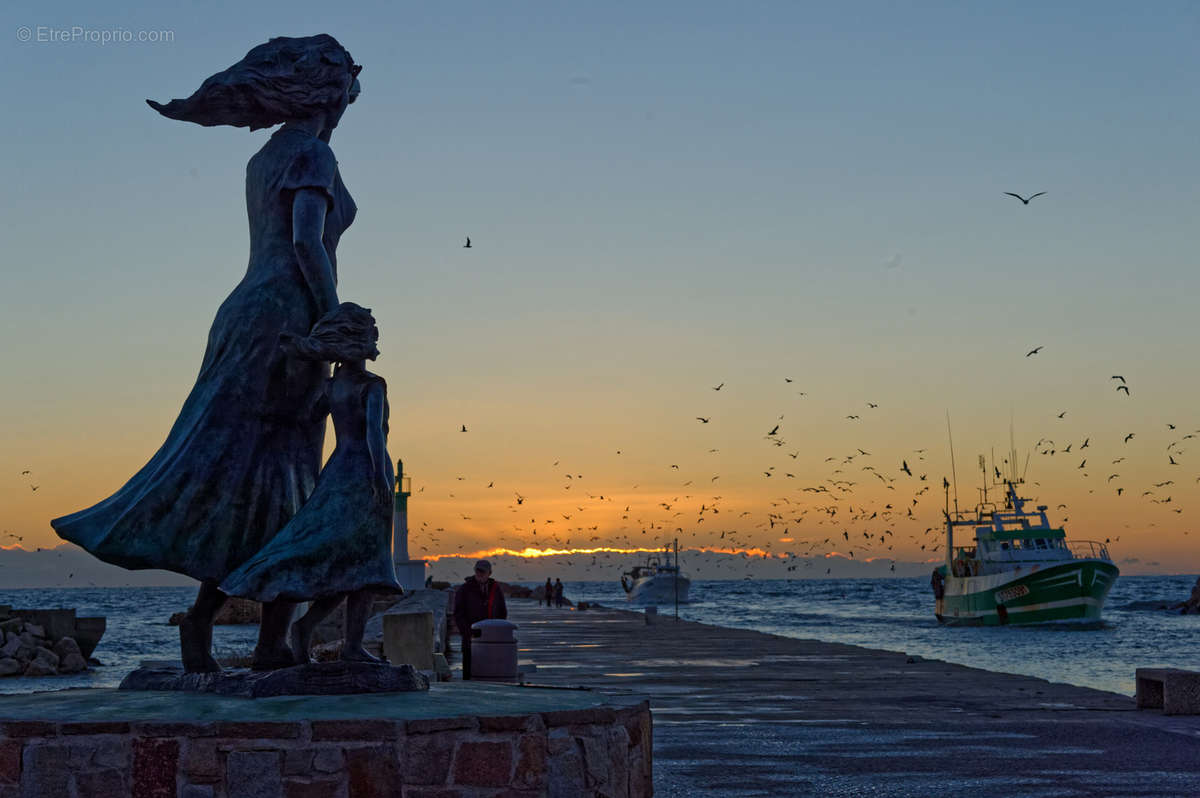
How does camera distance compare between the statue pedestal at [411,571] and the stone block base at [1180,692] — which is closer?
the stone block base at [1180,692]

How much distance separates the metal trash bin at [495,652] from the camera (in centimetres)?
1126

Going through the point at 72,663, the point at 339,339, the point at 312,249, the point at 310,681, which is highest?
the point at 312,249

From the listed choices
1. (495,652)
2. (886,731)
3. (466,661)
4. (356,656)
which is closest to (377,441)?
(356,656)

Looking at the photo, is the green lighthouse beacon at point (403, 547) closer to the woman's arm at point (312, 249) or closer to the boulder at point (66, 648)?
the boulder at point (66, 648)

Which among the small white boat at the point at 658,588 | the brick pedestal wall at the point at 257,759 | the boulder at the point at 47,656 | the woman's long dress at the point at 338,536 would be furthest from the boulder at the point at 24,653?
the small white boat at the point at 658,588

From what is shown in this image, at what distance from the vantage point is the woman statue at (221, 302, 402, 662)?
6.00 m

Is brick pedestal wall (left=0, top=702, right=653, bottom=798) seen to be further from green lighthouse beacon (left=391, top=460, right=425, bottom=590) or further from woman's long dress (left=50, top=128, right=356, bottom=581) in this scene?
green lighthouse beacon (left=391, top=460, right=425, bottom=590)

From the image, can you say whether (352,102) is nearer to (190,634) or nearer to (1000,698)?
(190,634)

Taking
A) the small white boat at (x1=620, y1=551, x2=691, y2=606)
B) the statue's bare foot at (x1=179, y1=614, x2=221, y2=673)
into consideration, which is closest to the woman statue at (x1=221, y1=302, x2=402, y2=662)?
the statue's bare foot at (x1=179, y1=614, x2=221, y2=673)

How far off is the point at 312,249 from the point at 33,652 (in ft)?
103

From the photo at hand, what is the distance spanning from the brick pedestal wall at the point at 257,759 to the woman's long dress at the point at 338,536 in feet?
3.00

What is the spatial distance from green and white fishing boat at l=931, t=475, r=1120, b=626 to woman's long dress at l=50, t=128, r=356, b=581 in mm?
56105

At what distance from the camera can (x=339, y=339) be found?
251 inches

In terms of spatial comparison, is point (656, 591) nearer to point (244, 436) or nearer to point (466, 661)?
point (466, 661)
